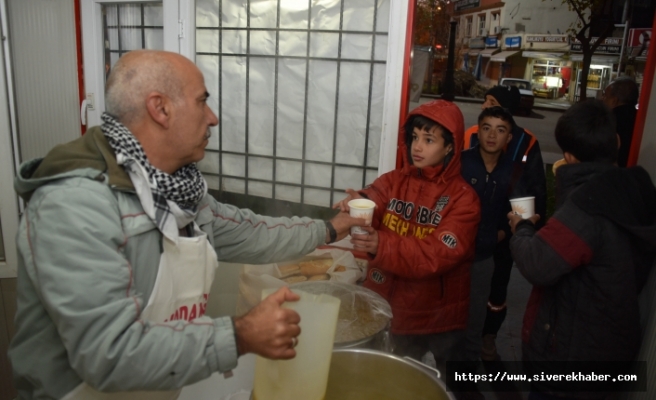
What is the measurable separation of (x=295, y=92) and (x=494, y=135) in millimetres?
1632

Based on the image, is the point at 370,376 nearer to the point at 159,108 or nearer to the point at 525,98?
the point at 159,108

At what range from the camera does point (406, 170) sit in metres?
2.78

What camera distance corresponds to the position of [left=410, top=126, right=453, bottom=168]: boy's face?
2.66 m

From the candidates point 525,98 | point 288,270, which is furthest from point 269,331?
point 525,98

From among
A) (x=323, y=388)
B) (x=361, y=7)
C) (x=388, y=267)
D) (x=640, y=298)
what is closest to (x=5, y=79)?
(x=361, y=7)

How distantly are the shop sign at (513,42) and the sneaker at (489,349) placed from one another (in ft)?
108

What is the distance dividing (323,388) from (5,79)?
3.92m

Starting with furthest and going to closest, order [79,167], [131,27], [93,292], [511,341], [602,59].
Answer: [602,59] → [131,27] → [511,341] → [79,167] → [93,292]

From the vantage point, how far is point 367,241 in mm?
2348

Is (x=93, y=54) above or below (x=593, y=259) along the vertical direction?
above

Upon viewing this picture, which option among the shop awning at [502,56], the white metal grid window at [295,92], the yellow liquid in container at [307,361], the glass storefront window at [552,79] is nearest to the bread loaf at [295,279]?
the white metal grid window at [295,92]

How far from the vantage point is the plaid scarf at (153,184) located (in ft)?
4.63

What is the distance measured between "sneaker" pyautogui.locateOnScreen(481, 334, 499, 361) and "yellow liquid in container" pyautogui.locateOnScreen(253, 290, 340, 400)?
295 cm

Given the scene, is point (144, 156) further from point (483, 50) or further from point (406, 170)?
point (483, 50)
